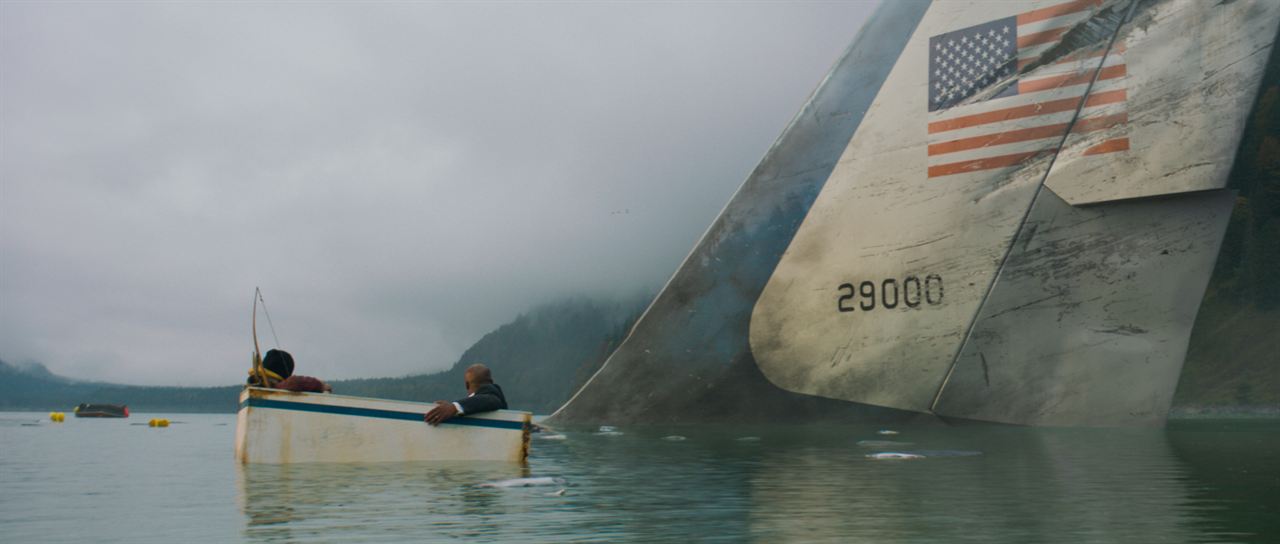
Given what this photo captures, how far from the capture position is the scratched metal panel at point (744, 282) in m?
22.2

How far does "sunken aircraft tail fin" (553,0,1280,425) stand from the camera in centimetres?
1909

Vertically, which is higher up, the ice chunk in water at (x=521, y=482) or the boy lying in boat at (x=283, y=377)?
the boy lying in boat at (x=283, y=377)

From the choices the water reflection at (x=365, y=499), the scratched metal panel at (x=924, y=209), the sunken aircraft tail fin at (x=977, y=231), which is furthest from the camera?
the scratched metal panel at (x=924, y=209)

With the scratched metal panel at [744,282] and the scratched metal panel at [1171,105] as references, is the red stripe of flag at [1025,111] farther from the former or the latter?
the scratched metal panel at [744,282]

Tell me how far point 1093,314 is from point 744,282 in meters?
6.93

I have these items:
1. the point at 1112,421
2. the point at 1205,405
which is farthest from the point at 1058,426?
the point at 1205,405

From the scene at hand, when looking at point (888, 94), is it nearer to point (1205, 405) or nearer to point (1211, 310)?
point (1205, 405)

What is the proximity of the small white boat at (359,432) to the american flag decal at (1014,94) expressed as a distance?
42.0 ft

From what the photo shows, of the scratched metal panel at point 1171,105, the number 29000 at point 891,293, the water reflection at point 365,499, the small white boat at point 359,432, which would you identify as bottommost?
the water reflection at point 365,499

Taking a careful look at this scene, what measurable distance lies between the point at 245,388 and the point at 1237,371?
293ft

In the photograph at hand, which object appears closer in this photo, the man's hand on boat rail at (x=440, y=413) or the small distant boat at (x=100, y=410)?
the man's hand on boat rail at (x=440, y=413)

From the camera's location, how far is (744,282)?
2262 centimetres

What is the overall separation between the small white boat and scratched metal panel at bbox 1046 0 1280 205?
13277 millimetres

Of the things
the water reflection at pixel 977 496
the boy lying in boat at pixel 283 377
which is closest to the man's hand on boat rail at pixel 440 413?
the boy lying in boat at pixel 283 377
